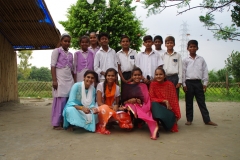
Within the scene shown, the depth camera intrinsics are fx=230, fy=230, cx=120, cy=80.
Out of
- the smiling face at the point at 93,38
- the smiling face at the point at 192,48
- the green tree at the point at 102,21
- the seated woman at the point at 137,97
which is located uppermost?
the green tree at the point at 102,21

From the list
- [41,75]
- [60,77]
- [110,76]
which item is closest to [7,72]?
[60,77]

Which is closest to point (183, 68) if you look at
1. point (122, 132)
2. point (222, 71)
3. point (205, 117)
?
point (205, 117)

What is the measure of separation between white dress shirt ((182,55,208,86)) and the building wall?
575 centimetres

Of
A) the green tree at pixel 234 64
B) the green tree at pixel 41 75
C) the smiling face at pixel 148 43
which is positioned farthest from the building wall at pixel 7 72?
the green tree at pixel 41 75

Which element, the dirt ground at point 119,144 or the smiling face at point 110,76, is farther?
the smiling face at point 110,76

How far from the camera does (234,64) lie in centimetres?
1477

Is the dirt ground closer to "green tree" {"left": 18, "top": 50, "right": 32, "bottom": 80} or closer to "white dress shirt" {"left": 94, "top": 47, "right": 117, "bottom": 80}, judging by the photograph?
"white dress shirt" {"left": 94, "top": 47, "right": 117, "bottom": 80}

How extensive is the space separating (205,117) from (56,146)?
3.01m

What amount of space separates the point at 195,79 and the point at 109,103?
1.80m

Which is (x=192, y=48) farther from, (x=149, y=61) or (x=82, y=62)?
(x=82, y=62)

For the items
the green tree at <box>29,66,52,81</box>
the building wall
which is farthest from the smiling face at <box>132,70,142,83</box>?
the green tree at <box>29,66,52,81</box>

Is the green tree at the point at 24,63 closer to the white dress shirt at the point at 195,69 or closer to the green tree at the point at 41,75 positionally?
the green tree at the point at 41,75

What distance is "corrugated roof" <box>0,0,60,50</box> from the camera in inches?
225

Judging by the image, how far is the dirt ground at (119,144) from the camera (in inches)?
105
